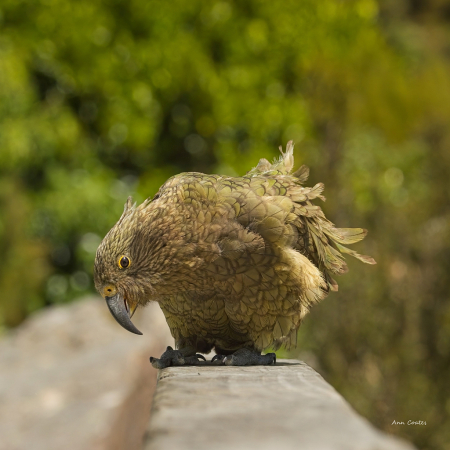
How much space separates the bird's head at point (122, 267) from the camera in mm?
3027

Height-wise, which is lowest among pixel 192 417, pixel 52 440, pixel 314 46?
pixel 52 440

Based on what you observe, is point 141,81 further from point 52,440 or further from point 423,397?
point 423,397

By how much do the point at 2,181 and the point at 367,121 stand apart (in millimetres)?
9860

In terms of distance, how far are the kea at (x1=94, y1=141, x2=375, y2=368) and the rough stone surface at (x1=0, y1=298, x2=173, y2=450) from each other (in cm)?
284

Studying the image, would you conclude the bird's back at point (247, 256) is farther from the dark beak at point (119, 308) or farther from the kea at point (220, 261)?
the dark beak at point (119, 308)

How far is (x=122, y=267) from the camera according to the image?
3037 millimetres

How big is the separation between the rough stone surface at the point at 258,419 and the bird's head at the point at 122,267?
3.21 feet

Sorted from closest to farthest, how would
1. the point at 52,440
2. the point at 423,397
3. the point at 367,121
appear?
the point at 423,397 → the point at 52,440 → the point at 367,121

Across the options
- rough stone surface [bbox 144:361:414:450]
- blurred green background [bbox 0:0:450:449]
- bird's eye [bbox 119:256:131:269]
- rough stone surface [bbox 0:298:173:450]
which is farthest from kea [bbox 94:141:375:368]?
blurred green background [bbox 0:0:450:449]

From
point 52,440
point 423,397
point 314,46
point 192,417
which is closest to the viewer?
point 192,417

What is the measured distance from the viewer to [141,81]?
15188mm

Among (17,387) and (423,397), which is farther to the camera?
(17,387)

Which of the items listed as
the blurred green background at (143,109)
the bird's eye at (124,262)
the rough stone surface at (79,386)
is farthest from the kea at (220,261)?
the blurred green background at (143,109)

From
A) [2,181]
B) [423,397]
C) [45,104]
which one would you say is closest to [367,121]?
[45,104]
